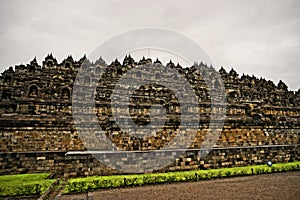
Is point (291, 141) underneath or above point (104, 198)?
above

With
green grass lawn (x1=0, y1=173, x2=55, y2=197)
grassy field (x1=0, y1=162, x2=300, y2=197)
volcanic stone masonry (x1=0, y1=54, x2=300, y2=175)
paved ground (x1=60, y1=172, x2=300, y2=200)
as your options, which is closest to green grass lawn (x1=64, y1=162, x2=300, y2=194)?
grassy field (x1=0, y1=162, x2=300, y2=197)

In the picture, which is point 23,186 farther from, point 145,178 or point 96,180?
point 145,178

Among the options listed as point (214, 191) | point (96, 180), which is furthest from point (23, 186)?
point (214, 191)

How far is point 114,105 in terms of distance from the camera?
64.8ft

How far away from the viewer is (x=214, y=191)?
7.88 metres

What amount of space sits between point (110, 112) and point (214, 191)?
1299 cm

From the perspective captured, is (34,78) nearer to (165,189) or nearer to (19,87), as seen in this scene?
(19,87)

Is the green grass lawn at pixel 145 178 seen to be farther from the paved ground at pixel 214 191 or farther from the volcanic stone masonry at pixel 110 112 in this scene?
the volcanic stone masonry at pixel 110 112

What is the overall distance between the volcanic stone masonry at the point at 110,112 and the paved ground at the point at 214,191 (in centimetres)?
231

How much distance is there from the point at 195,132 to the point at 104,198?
7.72m

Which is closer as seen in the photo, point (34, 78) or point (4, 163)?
point (4, 163)

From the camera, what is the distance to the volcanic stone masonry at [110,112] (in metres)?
12.5

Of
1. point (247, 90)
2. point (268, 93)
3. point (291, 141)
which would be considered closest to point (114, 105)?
point (291, 141)

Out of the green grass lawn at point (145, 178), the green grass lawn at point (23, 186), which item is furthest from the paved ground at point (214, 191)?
the green grass lawn at point (23, 186)
